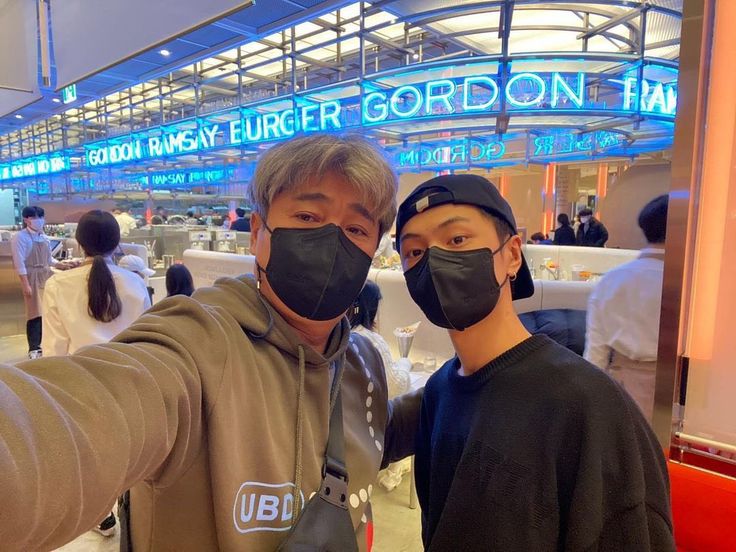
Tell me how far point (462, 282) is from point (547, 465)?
0.45 meters

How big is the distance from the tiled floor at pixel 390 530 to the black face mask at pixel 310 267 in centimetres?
219

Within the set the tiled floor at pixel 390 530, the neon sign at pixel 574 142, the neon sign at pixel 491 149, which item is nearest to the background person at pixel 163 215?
the neon sign at pixel 491 149

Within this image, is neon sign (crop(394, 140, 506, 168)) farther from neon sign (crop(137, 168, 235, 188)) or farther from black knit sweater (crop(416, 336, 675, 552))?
black knit sweater (crop(416, 336, 675, 552))

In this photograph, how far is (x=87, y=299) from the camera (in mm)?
2695

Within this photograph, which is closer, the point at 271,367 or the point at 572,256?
the point at 271,367

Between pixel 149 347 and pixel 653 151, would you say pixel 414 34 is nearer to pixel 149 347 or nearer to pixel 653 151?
pixel 653 151

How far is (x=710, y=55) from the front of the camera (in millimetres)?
1237

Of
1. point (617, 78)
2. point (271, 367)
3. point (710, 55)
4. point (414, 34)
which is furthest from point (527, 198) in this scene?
point (271, 367)

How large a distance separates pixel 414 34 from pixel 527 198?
29.5 ft

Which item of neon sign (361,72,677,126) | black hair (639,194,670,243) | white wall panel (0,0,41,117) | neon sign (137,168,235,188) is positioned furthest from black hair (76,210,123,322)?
neon sign (137,168,235,188)

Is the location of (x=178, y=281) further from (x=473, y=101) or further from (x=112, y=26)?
(x=473, y=101)

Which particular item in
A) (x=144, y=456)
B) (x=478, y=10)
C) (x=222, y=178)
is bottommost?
(x=144, y=456)

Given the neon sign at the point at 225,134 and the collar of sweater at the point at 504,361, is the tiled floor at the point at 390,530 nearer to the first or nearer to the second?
the collar of sweater at the point at 504,361

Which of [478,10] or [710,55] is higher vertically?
[478,10]
